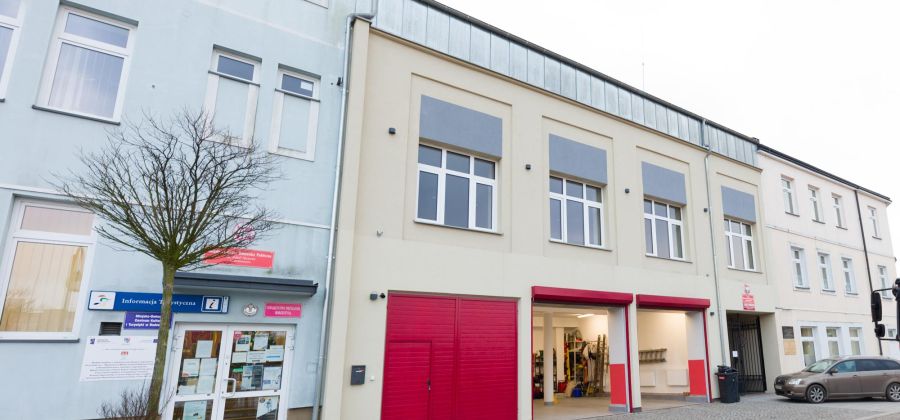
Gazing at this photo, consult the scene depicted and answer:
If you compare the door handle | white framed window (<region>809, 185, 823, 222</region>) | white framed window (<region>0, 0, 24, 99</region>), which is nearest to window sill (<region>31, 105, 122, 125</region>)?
white framed window (<region>0, 0, 24, 99</region>)

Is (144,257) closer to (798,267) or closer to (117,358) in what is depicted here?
(117,358)

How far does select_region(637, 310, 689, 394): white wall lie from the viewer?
15.4 metres

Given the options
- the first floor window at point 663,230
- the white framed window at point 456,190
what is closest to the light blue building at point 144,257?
the white framed window at point 456,190

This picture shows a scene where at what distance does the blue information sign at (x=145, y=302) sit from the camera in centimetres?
739

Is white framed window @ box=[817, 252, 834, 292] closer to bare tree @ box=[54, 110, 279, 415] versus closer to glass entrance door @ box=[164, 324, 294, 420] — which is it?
glass entrance door @ box=[164, 324, 294, 420]

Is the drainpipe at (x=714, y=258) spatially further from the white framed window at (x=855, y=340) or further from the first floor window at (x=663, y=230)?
the white framed window at (x=855, y=340)

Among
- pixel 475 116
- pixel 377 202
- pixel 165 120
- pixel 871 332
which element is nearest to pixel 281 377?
pixel 377 202

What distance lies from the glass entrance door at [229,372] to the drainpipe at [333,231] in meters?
0.52

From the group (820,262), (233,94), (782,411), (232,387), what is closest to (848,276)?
(820,262)

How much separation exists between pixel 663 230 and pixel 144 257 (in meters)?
13.1

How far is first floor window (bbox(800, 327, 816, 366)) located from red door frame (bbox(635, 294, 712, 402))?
540 centimetres

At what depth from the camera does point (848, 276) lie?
68.1ft

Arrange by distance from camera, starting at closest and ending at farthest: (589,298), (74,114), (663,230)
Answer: (74,114)
(589,298)
(663,230)

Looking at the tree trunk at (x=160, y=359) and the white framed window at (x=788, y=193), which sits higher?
the white framed window at (x=788, y=193)
